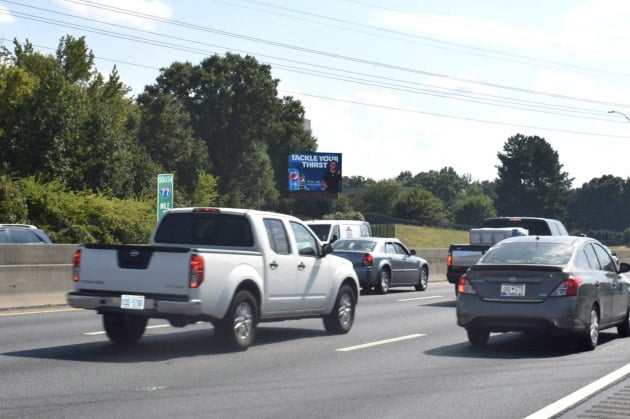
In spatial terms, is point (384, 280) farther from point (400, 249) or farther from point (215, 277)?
point (215, 277)

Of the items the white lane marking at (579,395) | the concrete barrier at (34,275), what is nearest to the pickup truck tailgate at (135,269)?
the white lane marking at (579,395)

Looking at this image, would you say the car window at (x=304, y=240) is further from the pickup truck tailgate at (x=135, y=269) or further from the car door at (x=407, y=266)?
the car door at (x=407, y=266)

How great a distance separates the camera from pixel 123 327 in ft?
44.2

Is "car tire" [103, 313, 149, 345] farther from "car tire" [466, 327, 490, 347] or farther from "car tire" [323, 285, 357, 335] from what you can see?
"car tire" [466, 327, 490, 347]

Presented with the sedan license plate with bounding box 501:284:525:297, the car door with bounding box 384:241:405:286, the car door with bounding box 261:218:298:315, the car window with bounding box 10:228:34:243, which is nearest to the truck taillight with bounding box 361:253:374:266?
the car door with bounding box 384:241:405:286

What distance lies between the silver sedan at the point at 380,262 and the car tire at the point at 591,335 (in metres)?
13.8

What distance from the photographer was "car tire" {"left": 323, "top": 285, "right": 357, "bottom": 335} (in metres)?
15.6

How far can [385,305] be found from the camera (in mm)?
23031

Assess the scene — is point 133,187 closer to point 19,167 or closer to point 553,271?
point 19,167

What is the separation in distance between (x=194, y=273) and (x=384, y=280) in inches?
658

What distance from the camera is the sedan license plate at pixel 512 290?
13.2 m

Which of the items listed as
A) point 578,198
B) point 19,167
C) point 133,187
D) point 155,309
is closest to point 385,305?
point 155,309

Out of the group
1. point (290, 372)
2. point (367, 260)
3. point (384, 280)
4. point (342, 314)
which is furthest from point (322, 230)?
point (290, 372)

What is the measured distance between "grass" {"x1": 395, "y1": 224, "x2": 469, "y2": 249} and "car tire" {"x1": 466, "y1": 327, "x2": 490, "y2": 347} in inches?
2644
